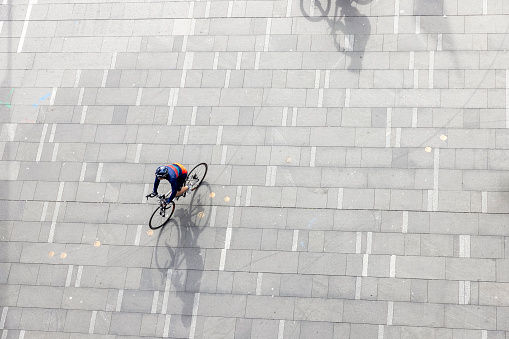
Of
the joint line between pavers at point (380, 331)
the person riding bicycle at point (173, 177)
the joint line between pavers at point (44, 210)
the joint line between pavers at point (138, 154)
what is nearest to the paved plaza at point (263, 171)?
the joint line between pavers at point (380, 331)

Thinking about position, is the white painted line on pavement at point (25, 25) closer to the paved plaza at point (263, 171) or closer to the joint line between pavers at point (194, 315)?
the paved plaza at point (263, 171)

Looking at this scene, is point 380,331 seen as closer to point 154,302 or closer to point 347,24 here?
point 154,302

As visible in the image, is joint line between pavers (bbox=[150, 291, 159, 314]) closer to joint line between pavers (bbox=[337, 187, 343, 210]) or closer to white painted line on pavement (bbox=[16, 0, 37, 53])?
joint line between pavers (bbox=[337, 187, 343, 210])

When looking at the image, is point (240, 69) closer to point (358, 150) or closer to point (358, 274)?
point (358, 150)

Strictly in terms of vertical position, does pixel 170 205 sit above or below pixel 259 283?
above

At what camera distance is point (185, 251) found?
14.0m

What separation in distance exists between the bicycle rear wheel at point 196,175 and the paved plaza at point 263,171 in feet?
0.96

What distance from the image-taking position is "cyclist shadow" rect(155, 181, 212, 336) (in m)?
13.6

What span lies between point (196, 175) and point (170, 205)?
1096mm

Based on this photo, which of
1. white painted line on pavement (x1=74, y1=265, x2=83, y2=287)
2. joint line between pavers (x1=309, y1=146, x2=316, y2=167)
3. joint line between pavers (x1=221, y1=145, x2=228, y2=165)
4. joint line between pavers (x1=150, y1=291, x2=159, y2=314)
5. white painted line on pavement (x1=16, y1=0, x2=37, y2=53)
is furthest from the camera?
white painted line on pavement (x1=16, y1=0, x2=37, y2=53)

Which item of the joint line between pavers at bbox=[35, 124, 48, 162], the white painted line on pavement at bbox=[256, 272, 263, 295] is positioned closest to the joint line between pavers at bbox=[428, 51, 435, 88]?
the white painted line on pavement at bbox=[256, 272, 263, 295]

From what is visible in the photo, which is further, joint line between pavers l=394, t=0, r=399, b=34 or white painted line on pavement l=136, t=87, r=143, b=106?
white painted line on pavement l=136, t=87, r=143, b=106

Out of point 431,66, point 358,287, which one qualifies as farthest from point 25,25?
point 358,287

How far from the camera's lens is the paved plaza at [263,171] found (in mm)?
13219
